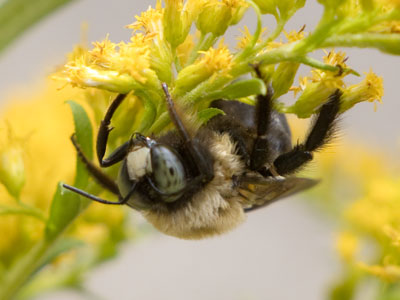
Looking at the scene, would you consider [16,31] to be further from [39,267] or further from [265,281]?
[265,281]

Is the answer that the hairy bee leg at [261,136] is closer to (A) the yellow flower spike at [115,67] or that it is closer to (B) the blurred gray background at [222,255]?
(A) the yellow flower spike at [115,67]

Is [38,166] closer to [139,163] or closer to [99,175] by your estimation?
[99,175]

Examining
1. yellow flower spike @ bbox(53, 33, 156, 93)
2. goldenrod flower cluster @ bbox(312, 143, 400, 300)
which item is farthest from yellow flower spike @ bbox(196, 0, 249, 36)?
goldenrod flower cluster @ bbox(312, 143, 400, 300)

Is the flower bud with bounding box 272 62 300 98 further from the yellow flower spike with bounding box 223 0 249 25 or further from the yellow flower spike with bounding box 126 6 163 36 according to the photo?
the yellow flower spike with bounding box 126 6 163 36

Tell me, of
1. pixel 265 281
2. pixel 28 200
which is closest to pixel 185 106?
pixel 28 200

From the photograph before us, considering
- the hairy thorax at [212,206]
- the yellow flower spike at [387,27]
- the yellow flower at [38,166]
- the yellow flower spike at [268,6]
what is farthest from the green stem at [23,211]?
the yellow flower spike at [387,27]

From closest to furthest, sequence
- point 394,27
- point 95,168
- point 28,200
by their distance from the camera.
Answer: point 394,27
point 95,168
point 28,200

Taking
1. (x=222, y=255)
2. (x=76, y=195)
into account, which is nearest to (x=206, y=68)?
(x=76, y=195)
